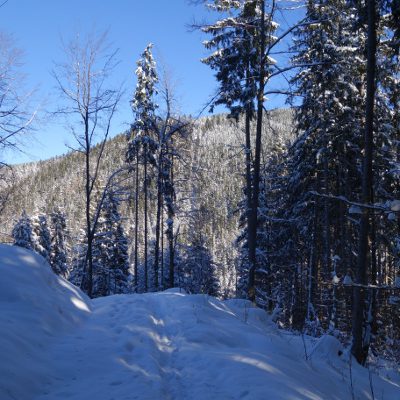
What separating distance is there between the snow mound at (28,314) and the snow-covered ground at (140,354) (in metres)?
0.02

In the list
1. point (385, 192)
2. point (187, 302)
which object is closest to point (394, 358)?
point (187, 302)

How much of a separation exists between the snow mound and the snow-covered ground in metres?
0.02

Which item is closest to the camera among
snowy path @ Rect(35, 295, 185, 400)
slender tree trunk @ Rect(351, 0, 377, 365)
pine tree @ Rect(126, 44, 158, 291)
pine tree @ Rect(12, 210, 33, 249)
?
snowy path @ Rect(35, 295, 185, 400)

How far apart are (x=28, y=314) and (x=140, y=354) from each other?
1.82 m

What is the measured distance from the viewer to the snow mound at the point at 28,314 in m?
3.91

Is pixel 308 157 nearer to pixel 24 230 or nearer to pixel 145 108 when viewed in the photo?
pixel 145 108

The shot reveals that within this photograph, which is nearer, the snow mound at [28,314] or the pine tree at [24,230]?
the snow mound at [28,314]

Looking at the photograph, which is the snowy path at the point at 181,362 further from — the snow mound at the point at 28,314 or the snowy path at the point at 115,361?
the snow mound at the point at 28,314

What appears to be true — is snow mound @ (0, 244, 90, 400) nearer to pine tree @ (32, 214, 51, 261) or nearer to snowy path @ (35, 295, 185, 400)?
snowy path @ (35, 295, 185, 400)

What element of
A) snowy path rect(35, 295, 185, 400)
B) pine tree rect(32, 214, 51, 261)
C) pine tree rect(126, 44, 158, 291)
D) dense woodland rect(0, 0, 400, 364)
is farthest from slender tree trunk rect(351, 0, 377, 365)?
pine tree rect(32, 214, 51, 261)

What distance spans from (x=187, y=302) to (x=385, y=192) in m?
→ 11.3

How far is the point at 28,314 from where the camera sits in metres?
5.45

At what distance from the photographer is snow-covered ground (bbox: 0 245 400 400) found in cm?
412

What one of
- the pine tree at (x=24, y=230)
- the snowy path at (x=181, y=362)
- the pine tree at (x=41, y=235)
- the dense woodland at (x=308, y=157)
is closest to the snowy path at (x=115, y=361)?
the snowy path at (x=181, y=362)
